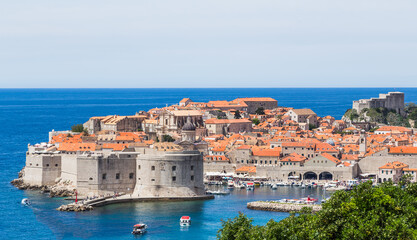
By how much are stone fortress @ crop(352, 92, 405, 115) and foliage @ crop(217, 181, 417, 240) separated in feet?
229

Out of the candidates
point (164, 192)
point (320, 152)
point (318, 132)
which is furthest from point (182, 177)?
point (318, 132)

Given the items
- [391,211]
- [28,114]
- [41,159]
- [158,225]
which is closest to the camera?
[391,211]

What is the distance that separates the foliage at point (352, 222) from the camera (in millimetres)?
27219

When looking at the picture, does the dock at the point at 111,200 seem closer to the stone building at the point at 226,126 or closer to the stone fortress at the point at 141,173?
the stone fortress at the point at 141,173

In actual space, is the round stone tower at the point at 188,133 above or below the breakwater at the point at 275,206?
above

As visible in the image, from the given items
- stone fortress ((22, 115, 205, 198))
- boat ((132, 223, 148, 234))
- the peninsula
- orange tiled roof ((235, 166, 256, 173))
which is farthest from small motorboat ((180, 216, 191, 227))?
orange tiled roof ((235, 166, 256, 173))

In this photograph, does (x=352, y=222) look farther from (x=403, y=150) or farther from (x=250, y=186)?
(x=403, y=150)

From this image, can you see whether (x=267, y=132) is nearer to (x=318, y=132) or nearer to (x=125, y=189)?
(x=318, y=132)

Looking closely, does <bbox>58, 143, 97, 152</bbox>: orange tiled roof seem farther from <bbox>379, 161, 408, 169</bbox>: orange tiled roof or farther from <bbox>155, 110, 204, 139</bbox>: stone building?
<bbox>379, 161, 408, 169</bbox>: orange tiled roof

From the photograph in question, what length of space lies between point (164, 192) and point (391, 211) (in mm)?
24356

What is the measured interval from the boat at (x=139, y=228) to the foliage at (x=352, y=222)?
1311 centimetres

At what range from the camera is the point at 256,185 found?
60.9 metres

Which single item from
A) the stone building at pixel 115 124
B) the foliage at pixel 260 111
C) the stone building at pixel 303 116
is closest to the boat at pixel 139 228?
the stone building at pixel 115 124

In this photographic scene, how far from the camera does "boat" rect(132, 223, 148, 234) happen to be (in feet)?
140
